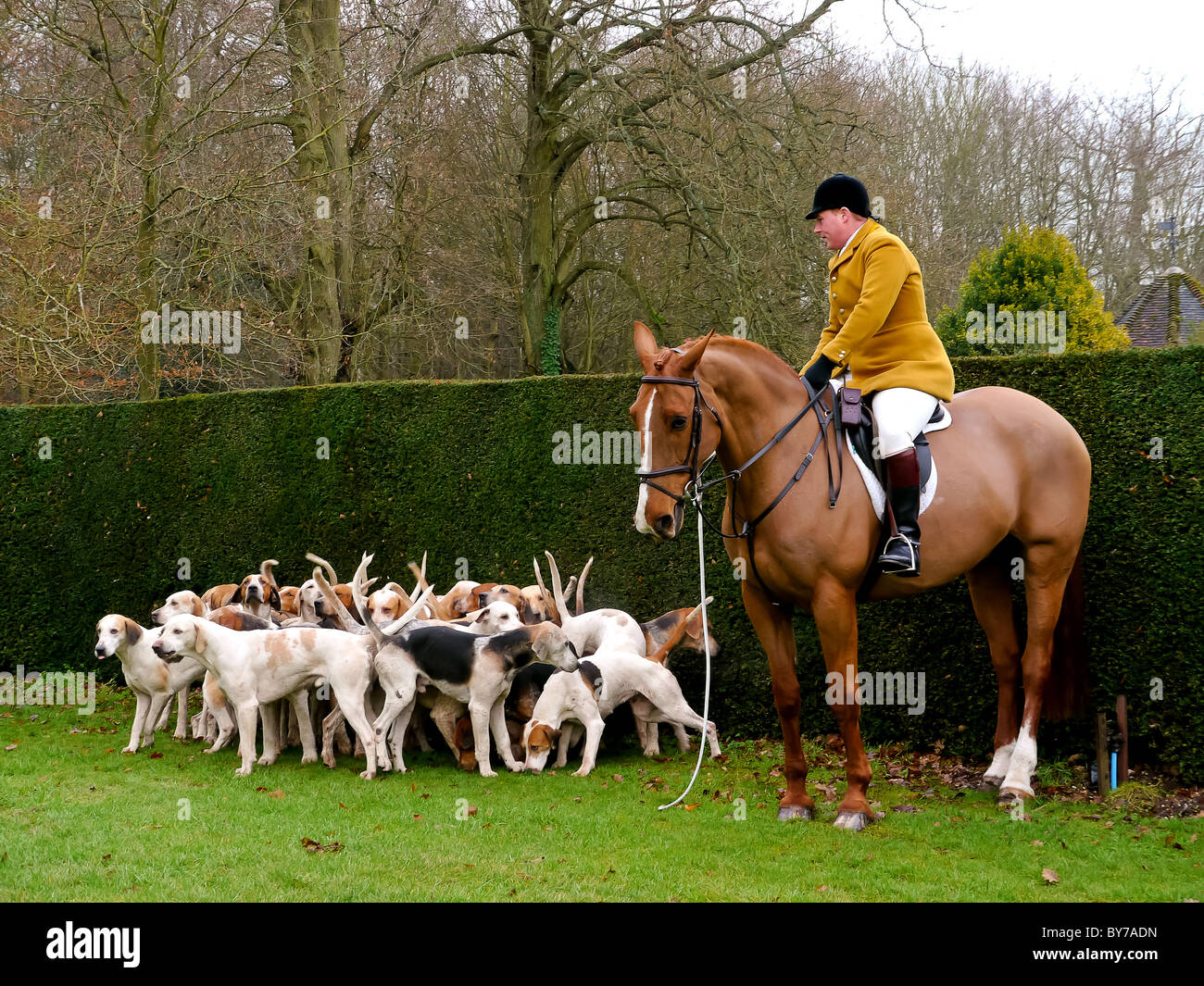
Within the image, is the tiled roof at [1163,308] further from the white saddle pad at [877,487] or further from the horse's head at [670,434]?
the horse's head at [670,434]

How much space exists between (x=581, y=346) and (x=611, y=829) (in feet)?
52.9

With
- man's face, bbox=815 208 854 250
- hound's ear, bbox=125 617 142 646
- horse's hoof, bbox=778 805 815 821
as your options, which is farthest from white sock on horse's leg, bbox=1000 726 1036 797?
hound's ear, bbox=125 617 142 646

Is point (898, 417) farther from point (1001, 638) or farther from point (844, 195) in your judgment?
point (1001, 638)

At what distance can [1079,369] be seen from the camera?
695cm

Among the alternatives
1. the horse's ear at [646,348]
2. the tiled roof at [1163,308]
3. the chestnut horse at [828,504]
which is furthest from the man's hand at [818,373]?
the tiled roof at [1163,308]

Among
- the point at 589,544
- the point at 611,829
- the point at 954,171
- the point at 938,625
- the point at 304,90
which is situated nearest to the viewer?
the point at 611,829

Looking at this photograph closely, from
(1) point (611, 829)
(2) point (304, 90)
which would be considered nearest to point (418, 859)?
(1) point (611, 829)

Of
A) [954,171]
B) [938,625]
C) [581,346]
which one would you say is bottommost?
[938,625]

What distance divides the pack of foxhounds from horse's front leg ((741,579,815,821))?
4.51 ft

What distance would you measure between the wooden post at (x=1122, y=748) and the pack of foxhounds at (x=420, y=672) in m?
2.59

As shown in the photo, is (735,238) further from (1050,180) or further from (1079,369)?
(1050,180)

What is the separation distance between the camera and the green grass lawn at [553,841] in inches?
192

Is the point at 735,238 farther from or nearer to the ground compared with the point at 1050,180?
nearer to the ground

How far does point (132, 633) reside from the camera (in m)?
8.30
